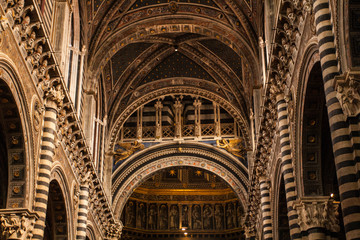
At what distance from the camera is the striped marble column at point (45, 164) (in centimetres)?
1364

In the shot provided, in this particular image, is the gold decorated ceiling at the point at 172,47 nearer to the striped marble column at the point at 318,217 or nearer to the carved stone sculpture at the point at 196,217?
the carved stone sculpture at the point at 196,217

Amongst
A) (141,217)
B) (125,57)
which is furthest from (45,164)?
(141,217)

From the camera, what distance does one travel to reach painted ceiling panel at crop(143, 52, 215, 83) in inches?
1078

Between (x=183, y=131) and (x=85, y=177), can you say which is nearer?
(x=85, y=177)

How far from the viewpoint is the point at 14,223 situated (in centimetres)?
1266

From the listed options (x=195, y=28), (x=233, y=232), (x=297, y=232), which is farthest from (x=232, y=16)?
(x=233, y=232)

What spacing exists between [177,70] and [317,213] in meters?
15.9

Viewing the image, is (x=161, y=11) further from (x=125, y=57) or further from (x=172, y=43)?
(x=125, y=57)

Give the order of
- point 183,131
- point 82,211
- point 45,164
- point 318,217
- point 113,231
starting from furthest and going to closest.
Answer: point 183,131 → point 113,231 → point 82,211 → point 45,164 → point 318,217

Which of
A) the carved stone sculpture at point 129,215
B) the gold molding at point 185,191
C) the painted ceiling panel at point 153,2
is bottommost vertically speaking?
the carved stone sculpture at point 129,215

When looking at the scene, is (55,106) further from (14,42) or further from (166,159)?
(166,159)

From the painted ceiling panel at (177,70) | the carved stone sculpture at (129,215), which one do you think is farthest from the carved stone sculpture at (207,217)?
the painted ceiling panel at (177,70)

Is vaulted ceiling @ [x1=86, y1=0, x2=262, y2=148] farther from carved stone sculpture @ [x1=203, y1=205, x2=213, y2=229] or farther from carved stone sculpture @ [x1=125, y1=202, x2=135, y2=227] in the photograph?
carved stone sculpture @ [x1=203, y1=205, x2=213, y2=229]

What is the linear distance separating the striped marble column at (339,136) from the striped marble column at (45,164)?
7643mm
